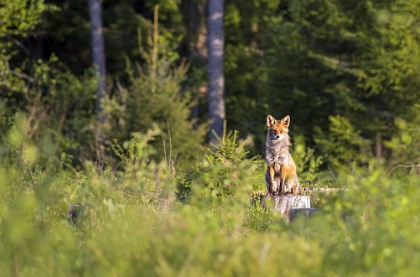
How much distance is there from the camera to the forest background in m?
7.70

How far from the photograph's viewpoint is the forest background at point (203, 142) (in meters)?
7.70

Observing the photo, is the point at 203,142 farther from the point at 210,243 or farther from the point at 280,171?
the point at 210,243

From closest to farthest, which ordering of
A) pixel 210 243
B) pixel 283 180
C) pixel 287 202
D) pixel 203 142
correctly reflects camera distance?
pixel 210 243 → pixel 287 202 → pixel 283 180 → pixel 203 142

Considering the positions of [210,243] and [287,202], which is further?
[287,202]

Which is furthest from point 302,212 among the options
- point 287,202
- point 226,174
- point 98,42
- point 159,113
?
point 98,42

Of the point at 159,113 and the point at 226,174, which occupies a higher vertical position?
the point at 226,174

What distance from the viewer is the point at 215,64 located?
101 ft

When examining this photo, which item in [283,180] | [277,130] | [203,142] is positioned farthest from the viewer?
[203,142]

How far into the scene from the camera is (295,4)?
29.8 metres

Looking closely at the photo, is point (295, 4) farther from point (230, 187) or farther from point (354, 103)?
point (230, 187)

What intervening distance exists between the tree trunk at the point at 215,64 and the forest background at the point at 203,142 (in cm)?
13

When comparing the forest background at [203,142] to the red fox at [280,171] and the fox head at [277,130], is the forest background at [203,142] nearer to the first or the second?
the red fox at [280,171]

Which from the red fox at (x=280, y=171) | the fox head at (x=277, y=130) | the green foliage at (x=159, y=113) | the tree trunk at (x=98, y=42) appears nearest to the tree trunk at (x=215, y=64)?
the tree trunk at (x=98, y=42)

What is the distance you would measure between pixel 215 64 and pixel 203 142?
12.9 ft
